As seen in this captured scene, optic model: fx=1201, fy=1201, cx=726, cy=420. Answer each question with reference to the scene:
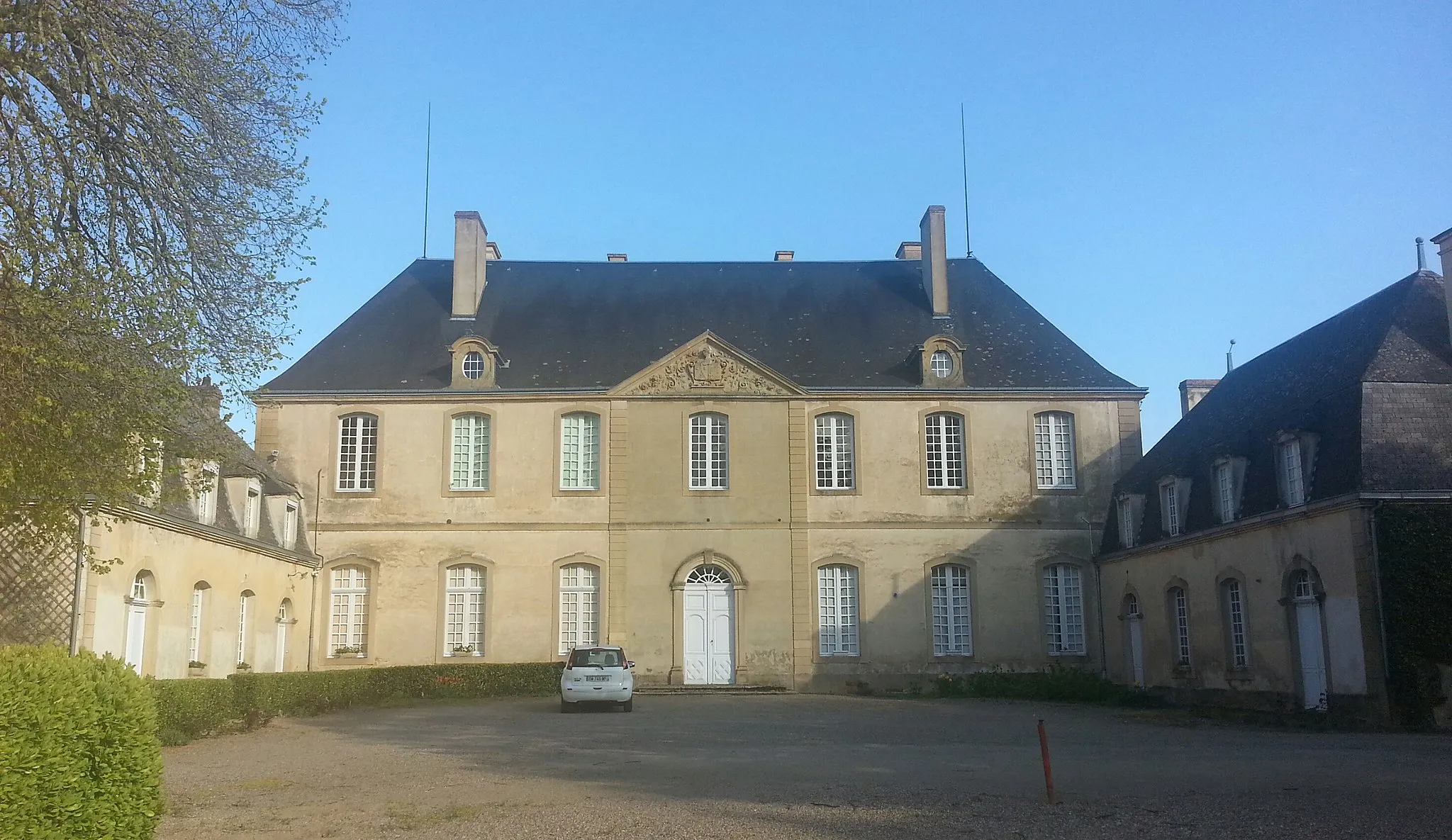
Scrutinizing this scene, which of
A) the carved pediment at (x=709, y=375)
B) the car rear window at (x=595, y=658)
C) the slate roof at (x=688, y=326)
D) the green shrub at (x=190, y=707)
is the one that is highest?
the slate roof at (x=688, y=326)

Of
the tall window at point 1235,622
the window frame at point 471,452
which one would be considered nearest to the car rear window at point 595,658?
the window frame at point 471,452

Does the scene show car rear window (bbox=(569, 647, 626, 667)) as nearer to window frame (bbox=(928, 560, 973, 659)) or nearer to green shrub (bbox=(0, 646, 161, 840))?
window frame (bbox=(928, 560, 973, 659))

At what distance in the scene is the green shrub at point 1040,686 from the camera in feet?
74.0

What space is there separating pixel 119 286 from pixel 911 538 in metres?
17.7

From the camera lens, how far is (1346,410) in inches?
653

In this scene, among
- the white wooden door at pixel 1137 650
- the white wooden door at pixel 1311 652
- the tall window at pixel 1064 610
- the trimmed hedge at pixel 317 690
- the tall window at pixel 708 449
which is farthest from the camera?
the tall window at pixel 708 449

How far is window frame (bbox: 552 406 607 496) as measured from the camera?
2486 centimetres

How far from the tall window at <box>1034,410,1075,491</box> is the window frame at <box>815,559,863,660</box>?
175 inches

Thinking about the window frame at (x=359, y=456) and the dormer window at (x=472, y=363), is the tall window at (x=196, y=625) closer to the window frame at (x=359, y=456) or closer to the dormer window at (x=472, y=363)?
the window frame at (x=359, y=456)

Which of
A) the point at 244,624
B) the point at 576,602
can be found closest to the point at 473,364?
the point at 576,602

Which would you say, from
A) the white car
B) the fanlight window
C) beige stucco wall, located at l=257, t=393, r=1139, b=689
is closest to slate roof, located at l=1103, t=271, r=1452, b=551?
beige stucco wall, located at l=257, t=393, r=1139, b=689

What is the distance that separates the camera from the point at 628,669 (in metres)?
20.0

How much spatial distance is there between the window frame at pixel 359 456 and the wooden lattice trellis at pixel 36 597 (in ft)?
31.3

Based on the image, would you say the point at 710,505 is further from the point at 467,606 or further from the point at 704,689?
the point at 467,606
